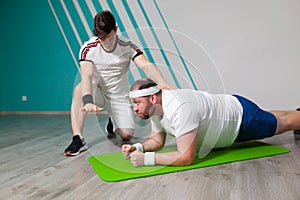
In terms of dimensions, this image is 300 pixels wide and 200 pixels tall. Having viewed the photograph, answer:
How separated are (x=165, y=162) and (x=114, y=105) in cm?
59

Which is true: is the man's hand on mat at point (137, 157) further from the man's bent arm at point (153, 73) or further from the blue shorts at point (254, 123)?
the blue shorts at point (254, 123)

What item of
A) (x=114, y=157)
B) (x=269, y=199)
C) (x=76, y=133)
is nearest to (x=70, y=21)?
(x=76, y=133)

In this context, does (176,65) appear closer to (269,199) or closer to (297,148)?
(269,199)

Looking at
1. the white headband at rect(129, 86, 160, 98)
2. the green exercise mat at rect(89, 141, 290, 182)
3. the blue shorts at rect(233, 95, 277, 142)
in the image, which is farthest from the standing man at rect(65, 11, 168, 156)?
the blue shorts at rect(233, 95, 277, 142)

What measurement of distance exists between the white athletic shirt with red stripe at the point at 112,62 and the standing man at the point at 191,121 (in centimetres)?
28

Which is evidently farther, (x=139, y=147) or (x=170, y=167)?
(x=139, y=147)

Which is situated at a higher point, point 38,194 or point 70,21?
point 70,21

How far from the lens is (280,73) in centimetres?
349

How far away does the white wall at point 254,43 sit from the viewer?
3.45 metres

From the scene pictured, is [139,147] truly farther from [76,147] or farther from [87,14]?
[87,14]

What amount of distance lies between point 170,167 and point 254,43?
2375 mm

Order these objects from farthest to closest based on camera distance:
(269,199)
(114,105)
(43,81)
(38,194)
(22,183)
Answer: (43,81) → (114,105) → (22,183) → (38,194) → (269,199)

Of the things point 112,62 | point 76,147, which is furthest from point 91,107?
point 76,147

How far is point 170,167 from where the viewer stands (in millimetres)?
1670
